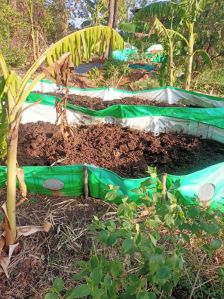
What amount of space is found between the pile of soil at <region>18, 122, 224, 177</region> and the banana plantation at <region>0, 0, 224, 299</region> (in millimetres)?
22

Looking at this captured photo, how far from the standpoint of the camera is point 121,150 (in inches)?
211

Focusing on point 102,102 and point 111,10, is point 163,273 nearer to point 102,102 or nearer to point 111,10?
point 102,102

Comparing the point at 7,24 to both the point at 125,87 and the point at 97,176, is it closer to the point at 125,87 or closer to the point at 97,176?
the point at 125,87

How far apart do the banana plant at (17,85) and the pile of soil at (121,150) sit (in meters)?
1.50

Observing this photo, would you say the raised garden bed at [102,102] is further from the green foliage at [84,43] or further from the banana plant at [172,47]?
the green foliage at [84,43]

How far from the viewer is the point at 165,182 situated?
3.23 meters

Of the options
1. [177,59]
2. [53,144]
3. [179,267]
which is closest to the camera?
[179,267]

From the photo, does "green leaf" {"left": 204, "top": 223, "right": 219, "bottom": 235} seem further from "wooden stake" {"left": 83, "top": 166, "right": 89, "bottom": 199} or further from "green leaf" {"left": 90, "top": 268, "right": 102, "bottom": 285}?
"wooden stake" {"left": 83, "top": 166, "right": 89, "bottom": 199}

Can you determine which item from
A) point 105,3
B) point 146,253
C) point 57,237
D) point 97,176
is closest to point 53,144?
point 97,176

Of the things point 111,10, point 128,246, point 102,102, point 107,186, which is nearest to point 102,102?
point 102,102

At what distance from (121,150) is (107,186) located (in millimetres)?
2013

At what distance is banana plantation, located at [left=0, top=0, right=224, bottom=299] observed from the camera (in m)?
1.90

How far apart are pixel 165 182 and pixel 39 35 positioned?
14.1 metres

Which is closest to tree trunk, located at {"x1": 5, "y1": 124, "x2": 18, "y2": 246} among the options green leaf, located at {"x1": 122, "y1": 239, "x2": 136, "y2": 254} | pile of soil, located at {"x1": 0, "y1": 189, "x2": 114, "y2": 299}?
pile of soil, located at {"x1": 0, "y1": 189, "x2": 114, "y2": 299}
